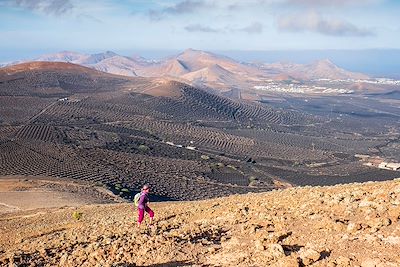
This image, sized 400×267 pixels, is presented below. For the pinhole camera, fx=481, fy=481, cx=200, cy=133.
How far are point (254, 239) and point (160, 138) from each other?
2339 inches

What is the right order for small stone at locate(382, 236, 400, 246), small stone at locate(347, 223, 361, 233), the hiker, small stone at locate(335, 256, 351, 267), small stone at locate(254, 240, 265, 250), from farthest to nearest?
the hiker < small stone at locate(347, 223, 361, 233) < small stone at locate(254, 240, 265, 250) < small stone at locate(382, 236, 400, 246) < small stone at locate(335, 256, 351, 267)

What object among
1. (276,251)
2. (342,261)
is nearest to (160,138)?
(276,251)

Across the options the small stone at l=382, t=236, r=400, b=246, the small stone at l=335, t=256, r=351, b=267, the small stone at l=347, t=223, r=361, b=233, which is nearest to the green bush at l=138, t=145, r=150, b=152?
the small stone at l=347, t=223, r=361, b=233

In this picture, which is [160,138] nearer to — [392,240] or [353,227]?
[353,227]

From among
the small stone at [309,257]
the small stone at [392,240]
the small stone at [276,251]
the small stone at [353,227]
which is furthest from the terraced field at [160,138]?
the small stone at [392,240]

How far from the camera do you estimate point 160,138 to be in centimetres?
6838

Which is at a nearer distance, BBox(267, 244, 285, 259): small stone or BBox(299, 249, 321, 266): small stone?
BBox(299, 249, 321, 266): small stone

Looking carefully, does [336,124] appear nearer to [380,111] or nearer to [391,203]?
[380,111]

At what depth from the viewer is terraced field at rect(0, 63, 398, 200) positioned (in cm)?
4381

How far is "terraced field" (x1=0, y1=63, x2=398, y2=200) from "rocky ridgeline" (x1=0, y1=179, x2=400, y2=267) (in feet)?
74.3

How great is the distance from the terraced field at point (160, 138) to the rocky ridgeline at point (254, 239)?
22.6 meters

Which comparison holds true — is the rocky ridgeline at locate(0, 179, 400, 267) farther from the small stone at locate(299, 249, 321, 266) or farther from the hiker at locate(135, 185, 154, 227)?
the hiker at locate(135, 185, 154, 227)

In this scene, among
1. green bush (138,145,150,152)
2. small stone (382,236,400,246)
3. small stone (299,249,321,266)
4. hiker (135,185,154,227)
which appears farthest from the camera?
green bush (138,145,150,152)

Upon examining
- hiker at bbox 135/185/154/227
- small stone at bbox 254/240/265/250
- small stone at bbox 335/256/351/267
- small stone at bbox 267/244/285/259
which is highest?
small stone at bbox 335/256/351/267
